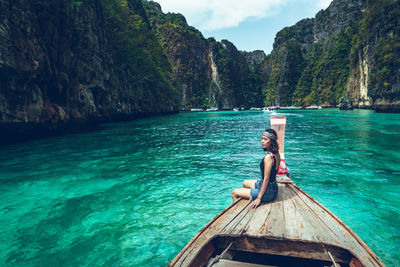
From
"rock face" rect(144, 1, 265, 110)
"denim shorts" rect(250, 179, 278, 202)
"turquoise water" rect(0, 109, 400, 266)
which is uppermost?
"rock face" rect(144, 1, 265, 110)

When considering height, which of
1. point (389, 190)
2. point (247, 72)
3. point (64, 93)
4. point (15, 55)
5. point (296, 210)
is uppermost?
point (247, 72)

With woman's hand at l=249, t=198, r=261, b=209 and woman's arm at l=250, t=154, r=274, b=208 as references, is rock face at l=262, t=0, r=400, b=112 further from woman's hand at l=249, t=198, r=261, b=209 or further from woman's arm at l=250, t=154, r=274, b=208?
woman's hand at l=249, t=198, r=261, b=209

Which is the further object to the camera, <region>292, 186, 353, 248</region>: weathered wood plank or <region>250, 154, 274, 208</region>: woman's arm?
<region>250, 154, 274, 208</region>: woman's arm

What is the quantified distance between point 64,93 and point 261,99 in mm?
171325

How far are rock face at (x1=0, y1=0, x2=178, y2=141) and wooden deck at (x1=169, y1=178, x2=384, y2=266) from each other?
16.6 m

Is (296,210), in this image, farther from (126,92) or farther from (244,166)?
(126,92)

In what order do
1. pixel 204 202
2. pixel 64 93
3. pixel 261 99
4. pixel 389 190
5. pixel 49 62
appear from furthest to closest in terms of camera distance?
pixel 261 99 < pixel 64 93 < pixel 49 62 < pixel 389 190 < pixel 204 202

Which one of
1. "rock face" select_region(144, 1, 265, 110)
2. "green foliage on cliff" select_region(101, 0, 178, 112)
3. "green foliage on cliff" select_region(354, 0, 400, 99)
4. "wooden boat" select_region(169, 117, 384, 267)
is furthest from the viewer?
"rock face" select_region(144, 1, 265, 110)

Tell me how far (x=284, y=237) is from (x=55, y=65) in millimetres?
23124

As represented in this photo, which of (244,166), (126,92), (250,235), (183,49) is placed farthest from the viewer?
(183,49)

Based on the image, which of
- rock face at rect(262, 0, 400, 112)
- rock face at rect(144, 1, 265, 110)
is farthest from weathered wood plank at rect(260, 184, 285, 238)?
rock face at rect(144, 1, 265, 110)

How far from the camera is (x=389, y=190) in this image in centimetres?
717

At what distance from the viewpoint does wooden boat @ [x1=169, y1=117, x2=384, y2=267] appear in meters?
2.66

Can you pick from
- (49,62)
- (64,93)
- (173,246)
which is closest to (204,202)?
(173,246)
